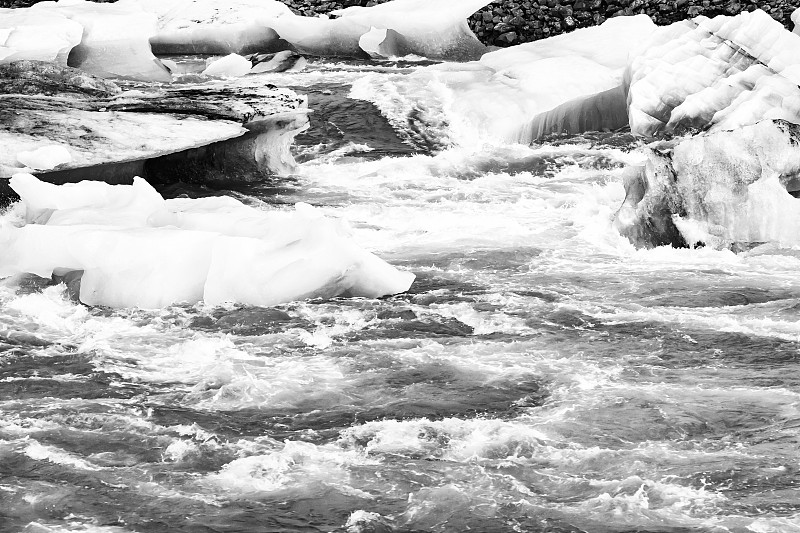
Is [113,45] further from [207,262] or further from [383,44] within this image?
[207,262]

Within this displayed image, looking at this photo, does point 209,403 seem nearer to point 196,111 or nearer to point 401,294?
point 401,294

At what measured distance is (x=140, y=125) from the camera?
13180 mm

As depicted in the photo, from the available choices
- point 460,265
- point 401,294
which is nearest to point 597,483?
point 401,294

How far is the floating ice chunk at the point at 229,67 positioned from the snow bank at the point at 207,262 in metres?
11.0

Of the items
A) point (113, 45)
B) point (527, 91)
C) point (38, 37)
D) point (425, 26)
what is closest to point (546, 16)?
point (425, 26)

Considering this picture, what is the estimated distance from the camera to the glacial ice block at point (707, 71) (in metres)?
15.7

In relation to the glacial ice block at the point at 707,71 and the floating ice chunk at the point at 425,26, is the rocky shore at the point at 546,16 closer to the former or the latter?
the floating ice chunk at the point at 425,26

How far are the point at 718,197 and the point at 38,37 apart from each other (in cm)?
1218

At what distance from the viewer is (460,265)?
1110 centimetres

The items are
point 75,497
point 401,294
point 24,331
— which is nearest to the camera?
point 75,497

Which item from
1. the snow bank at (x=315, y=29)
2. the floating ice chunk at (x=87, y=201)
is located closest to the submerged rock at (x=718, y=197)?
the floating ice chunk at (x=87, y=201)

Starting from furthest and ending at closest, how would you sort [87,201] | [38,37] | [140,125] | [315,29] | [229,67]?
[315,29] < [229,67] < [38,37] < [140,125] < [87,201]

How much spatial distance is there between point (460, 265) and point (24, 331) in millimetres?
4300

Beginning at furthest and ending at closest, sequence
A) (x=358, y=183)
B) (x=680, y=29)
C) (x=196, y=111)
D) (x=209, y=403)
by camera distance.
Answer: (x=680, y=29) → (x=358, y=183) → (x=196, y=111) → (x=209, y=403)
